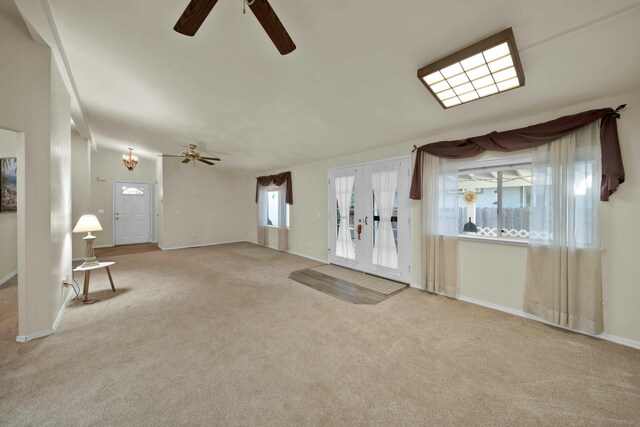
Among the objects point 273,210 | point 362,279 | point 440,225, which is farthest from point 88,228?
point 440,225

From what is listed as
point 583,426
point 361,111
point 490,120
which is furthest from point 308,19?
point 583,426

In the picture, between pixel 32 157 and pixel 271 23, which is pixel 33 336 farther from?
pixel 271 23

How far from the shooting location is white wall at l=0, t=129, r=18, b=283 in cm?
386

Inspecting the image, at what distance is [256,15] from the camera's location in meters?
1.38

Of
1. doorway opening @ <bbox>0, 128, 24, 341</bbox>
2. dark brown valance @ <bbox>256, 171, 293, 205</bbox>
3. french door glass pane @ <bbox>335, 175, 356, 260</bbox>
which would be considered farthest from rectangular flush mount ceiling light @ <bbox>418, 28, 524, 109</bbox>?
doorway opening @ <bbox>0, 128, 24, 341</bbox>

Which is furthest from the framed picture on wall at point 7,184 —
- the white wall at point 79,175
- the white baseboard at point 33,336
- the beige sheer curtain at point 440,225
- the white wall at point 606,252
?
the beige sheer curtain at point 440,225

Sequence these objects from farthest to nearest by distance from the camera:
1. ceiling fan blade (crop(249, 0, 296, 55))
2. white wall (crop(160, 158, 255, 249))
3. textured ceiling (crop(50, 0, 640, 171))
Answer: white wall (crop(160, 158, 255, 249)), textured ceiling (crop(50, 0, 640, 171)), ceiling fan blade (crop(249, 0, 296, 55))

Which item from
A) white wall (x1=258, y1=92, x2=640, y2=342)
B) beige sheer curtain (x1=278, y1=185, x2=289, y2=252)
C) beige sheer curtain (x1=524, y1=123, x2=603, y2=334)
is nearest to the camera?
white wall (x1=258, y1=92, x2=640, y2=342)

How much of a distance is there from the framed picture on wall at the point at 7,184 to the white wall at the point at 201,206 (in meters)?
3.05

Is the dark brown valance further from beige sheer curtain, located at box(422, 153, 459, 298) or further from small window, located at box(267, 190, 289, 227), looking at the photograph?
beige sheer curtain, located at box(422, 153, 459, 298)

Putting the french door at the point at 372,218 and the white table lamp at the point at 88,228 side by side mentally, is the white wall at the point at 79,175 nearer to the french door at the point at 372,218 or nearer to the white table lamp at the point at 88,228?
the white table lamp at the point at 88,228

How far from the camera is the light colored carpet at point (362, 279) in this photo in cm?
387

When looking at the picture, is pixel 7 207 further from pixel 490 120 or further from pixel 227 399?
pixel 490 120

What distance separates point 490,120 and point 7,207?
772 centimetres
